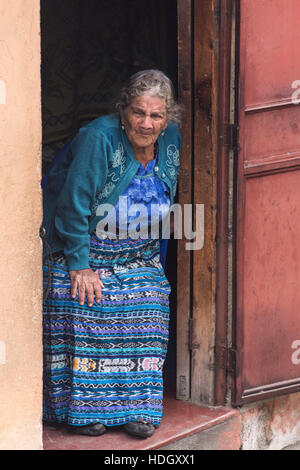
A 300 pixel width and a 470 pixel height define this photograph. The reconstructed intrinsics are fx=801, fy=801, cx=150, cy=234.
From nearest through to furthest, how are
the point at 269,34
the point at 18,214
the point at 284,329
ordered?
the point at 18,214
the point at 269,34
the point at 284,329

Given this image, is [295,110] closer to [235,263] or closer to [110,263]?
[235,263]

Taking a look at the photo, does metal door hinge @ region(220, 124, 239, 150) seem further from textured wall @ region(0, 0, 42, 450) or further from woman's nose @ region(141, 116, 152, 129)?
textured wall @ region(0, 0, 42, 450)

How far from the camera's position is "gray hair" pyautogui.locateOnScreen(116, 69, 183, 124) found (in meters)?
3.71

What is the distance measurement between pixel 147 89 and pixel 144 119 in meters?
0.14

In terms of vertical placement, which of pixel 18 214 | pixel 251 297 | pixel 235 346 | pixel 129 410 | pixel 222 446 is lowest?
pixel 222 446

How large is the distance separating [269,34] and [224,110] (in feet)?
1.46

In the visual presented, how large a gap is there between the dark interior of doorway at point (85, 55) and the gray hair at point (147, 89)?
1.43m

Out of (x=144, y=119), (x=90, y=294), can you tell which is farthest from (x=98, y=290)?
(x=144, y=119)

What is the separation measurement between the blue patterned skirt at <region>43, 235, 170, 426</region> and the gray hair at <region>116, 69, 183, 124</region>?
67cm

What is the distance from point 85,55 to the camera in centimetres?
554

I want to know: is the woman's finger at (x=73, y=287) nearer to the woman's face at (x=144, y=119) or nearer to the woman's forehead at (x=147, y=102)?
the woman's face at (x=144, y=119)

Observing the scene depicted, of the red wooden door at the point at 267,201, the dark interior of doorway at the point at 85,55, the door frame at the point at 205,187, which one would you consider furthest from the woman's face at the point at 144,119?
the dark interior of doorway at the point at 85,55

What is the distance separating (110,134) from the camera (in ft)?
12.2
